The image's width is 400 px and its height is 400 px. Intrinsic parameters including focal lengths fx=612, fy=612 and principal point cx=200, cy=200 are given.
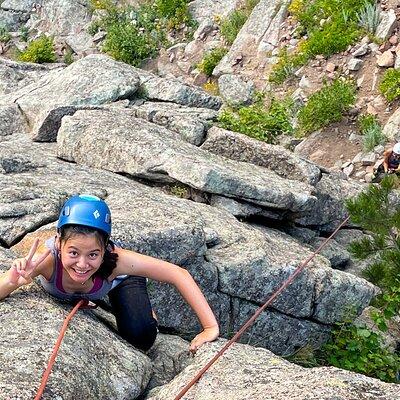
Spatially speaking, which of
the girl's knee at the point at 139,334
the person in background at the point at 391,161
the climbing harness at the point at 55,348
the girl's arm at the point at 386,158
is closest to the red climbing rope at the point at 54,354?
the climbing harness at the point at 55,348

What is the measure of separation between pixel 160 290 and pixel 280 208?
3.01 m

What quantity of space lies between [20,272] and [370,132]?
12.2 meters

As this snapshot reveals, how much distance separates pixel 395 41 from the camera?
16859 mm

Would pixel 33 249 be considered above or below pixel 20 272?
above

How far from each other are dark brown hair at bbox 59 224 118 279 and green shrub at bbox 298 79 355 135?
1228 centimetres

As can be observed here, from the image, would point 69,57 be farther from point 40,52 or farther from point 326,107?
point 326,107

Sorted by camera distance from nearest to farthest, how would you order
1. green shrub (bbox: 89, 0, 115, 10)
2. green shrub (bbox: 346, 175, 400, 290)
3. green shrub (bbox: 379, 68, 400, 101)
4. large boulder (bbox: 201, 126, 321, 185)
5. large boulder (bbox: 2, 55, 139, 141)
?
green shrub (bbox: 346, 175, 400, 290)
large boulder (bbox: 201, 126, 321, 185)
large boulder (bbox: 2, 55, 139, 141)
green shrub (bbox: 379, 68, 400, 101)
green shrub (bbox: 89, 0, 115, 10)

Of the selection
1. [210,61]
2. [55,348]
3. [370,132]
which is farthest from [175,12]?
[55,348]

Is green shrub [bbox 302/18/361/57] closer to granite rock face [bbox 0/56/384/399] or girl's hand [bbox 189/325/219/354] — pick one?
granite rock face [bbox 0/56/384/399]

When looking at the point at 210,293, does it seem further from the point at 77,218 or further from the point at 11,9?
the point at 11,9

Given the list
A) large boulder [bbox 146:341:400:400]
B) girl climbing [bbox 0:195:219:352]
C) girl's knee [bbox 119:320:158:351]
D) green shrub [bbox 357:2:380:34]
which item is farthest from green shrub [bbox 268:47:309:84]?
large boulder [bbox 146:341:400:400]

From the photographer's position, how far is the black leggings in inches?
185

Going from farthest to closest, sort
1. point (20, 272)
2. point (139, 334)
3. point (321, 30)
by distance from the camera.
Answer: point (321, 30) → point (139, 334) → point (20, 272)

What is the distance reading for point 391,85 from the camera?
15641mm
